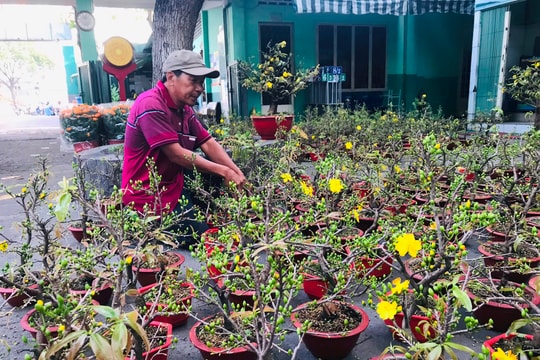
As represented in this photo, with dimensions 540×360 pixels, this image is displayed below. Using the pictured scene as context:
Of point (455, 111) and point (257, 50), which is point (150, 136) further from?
point (455, 111)

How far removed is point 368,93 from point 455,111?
7.75ft

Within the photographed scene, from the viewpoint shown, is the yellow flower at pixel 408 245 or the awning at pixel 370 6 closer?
the yellow flower at pixel 408 245

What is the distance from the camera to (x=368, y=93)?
9.64 m

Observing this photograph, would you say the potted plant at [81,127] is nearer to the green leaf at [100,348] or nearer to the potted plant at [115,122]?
the potted plant at [115,122]

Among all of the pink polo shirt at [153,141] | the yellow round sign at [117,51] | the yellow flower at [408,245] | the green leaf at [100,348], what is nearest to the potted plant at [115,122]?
the yellow round sign at [117,51]

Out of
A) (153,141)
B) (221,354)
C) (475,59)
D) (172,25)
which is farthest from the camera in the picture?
(475,59)

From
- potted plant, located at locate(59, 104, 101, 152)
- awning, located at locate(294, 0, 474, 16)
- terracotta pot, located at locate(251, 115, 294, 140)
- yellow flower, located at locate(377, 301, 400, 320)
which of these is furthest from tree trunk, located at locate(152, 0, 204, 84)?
yellow flower, located at locate(377, 301, 400, 320)

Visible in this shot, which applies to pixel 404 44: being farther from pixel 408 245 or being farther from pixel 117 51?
pixel 408 245

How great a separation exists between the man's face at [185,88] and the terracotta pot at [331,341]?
169 cm

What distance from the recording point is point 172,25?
4.85m

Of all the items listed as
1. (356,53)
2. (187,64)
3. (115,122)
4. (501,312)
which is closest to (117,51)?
(115,122)

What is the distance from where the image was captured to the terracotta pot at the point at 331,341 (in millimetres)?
1688

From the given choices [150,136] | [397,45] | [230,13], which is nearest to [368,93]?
[397,45]

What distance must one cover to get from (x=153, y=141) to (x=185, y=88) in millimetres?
442
